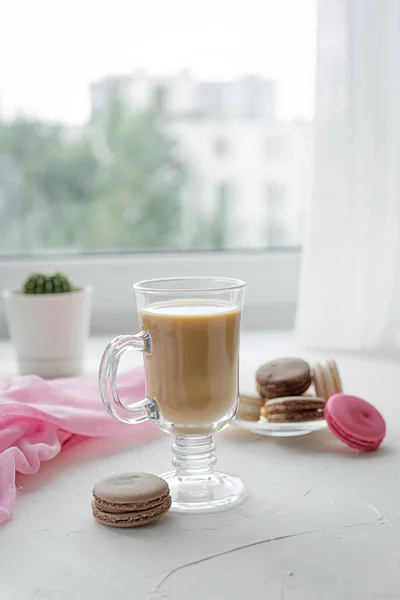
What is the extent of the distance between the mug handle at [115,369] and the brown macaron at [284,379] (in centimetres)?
26

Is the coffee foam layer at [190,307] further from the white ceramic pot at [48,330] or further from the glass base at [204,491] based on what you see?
the white ceramic pot at [48,330]

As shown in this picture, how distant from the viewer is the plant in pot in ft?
4.78

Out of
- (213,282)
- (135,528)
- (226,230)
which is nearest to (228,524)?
(135,528)

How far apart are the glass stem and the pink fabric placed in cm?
16

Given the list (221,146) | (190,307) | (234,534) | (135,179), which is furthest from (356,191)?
(234,534)

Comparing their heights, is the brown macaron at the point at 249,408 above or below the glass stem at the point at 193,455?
below

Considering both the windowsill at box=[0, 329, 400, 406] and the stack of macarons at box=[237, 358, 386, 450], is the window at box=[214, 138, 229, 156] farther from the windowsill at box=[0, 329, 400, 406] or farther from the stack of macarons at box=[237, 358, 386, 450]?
the stack of macarons at box=[237, 358, 386, 450]

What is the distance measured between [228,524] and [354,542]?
0.12 metres

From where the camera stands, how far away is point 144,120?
1969mm

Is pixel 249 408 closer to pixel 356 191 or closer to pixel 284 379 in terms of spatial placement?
pixel 284 379

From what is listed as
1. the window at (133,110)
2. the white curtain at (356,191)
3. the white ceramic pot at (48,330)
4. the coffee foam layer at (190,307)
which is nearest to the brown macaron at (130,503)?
the coffee foam layer at (190,307)

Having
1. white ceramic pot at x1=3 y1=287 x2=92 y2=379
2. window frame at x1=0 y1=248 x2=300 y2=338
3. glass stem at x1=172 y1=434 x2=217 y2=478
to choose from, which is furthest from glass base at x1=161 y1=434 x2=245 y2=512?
window frame at x1=0 y1=248 x2=300 y2=338

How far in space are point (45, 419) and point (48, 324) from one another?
1.45ft

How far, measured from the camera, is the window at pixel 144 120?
191 centimetres
